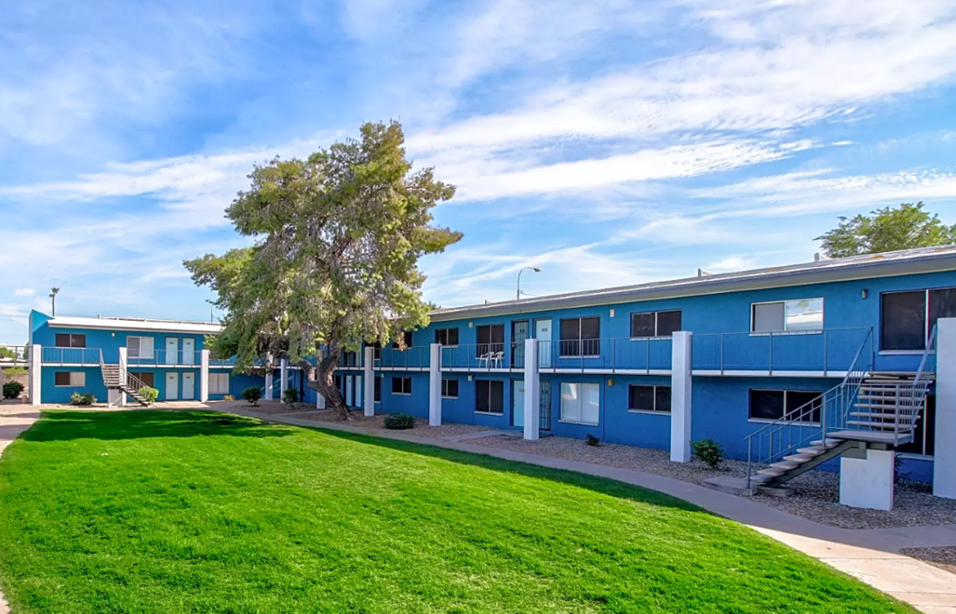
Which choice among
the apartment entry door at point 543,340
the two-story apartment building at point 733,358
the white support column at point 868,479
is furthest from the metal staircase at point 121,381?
the white support column at point 868,479

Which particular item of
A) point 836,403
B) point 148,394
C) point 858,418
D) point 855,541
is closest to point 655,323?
point 836,403

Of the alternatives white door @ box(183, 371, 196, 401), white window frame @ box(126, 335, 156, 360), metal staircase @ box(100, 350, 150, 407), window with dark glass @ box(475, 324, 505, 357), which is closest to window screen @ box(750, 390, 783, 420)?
window with dark glass @ box(475, 324, 505, 357)

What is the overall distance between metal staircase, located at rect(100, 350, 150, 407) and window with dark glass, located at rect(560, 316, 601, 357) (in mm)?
24589

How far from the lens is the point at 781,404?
15617mm

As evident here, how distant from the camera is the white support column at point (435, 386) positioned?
79.7ft

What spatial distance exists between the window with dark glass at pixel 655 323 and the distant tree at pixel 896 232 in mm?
17250

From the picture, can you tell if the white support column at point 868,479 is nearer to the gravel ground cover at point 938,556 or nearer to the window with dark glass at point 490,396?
the gravel ground cover at point 938,556

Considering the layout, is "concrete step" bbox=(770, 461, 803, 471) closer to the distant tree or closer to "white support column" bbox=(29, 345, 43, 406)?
the distant tree

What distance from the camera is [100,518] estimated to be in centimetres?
888

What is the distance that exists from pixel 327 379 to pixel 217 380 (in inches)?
694

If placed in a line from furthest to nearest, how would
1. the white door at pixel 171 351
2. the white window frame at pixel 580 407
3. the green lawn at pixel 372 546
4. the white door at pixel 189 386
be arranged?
the white door at pixel 189 386 < the white door at pixel 171 351 < the white window frame at pixel 580 407 < the green lawn at pixel 372 546

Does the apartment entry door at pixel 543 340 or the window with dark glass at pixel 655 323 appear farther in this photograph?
the apartment entry door at pixel 543 340

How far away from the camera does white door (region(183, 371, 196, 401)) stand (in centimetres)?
3831

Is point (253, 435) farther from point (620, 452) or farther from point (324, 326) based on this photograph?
point (620, 452)
